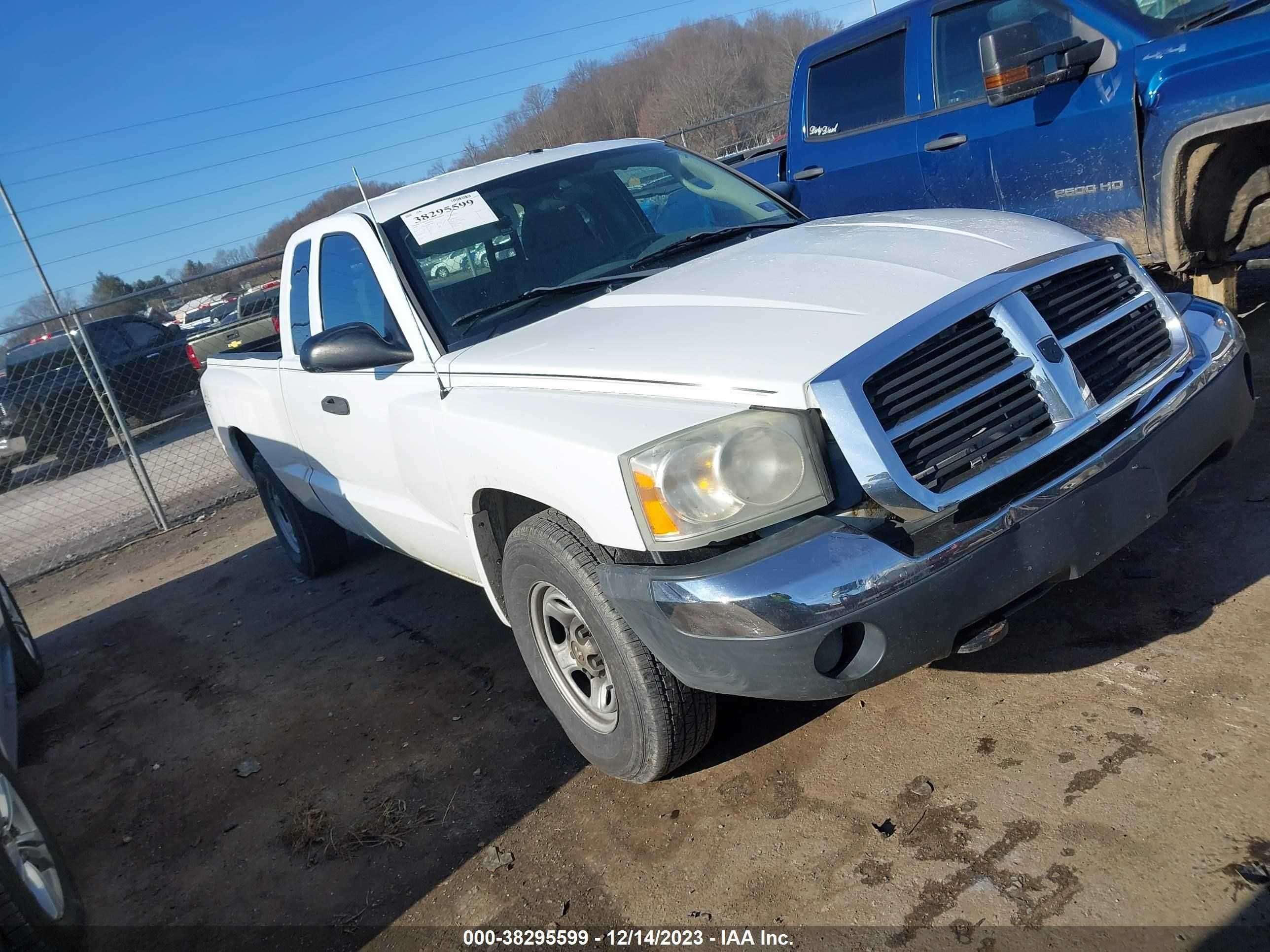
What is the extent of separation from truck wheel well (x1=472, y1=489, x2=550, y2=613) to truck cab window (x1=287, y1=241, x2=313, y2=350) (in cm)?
175

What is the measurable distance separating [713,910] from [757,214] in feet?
8.75

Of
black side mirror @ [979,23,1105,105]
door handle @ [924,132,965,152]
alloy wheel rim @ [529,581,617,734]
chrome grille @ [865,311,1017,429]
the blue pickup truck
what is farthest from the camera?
door handle @ [924,132,965,152]

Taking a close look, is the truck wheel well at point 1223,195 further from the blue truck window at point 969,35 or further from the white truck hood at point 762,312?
the white truck hood at point 762,312

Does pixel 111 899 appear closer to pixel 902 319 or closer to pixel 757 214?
pixel 902 319

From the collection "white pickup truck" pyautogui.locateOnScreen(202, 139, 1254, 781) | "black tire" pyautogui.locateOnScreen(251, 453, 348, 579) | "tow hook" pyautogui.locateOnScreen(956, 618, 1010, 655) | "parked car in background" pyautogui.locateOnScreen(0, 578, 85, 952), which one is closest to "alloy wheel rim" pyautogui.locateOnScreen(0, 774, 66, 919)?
"parked car in background" pyautogui.locateOnScreen(0, 578, 85, 952)

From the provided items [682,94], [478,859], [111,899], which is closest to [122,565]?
[111,899]

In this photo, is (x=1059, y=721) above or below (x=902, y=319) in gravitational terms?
below

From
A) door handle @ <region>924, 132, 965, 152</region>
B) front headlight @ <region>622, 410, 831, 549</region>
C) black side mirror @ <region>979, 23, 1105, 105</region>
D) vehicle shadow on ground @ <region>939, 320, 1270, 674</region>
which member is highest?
black side mirror @ <region>979, 23, 1105, 105</region>

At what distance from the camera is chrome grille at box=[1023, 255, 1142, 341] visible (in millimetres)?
2631

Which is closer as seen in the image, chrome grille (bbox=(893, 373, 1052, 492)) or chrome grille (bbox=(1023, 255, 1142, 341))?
chrome grille (bbox=(893, 373, 1052, 492))

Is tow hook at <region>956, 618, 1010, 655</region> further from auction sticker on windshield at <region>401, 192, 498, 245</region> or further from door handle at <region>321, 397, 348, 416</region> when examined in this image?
door handle at <region>321, 397, 348, 416</region>

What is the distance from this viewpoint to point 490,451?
2.91 m

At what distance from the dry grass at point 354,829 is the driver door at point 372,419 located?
0.87m

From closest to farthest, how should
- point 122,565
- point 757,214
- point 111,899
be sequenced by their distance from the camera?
point 111,899, point 757,214, point 122,565
